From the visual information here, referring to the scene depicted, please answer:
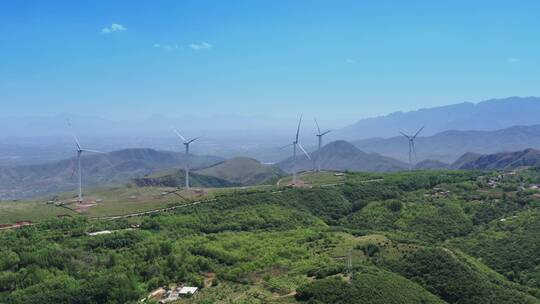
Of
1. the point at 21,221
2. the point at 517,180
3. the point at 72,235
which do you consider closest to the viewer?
the point at 72,235

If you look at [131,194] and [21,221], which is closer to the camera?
[21,221]

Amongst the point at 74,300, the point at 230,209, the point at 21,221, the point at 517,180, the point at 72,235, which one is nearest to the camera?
the point at 74,300

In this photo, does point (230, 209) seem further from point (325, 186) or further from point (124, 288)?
point (124, 288)

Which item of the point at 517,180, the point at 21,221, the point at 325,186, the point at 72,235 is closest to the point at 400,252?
the point at 72,235

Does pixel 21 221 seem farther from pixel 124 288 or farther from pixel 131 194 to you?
pixel 124 288

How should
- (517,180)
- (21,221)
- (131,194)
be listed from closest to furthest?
(21,221) → (131,194) → (517,180)

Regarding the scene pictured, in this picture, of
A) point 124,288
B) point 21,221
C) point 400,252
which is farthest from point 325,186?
point 124,288
